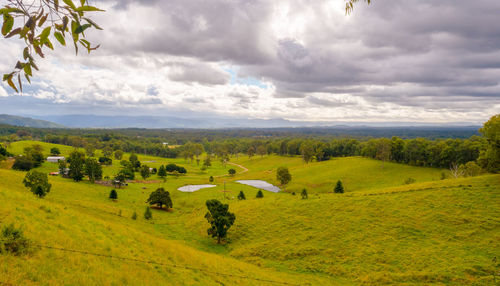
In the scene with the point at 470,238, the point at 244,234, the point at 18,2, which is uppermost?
the point at 18,2

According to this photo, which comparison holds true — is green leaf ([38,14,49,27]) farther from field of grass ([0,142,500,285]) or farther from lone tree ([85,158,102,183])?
lone tree ([85,158,102,183])

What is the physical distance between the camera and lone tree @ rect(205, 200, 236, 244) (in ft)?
107

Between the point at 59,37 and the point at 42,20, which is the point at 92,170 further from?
the point at 59,37

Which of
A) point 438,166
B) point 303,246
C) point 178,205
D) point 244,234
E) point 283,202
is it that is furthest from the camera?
point 438,166

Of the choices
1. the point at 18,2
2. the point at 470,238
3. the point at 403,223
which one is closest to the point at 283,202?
the point at 403,223

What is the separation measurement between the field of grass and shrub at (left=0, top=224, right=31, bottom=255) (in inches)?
16.6

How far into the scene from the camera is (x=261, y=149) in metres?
167

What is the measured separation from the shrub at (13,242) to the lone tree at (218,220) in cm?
2480

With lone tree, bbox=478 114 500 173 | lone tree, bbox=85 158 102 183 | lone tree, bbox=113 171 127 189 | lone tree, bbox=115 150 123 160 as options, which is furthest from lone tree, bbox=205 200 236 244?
lone tree, bbox=115 150 123 160

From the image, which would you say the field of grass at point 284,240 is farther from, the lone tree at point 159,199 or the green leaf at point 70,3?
the green leaf at point 70,3

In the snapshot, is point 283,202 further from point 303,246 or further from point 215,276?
point 215,276

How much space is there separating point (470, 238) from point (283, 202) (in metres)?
25.6

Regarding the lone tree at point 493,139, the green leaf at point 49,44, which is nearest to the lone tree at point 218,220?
the green leaf at point 49,44

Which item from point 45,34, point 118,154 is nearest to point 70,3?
point 45,34
